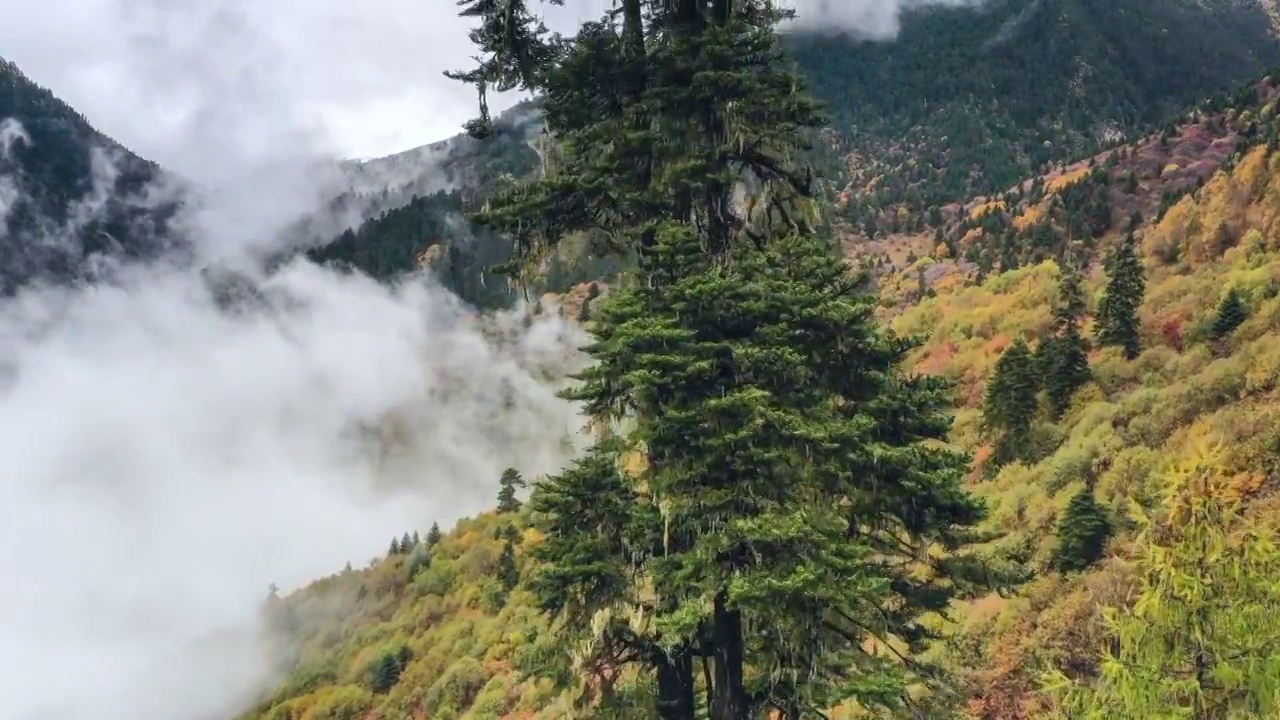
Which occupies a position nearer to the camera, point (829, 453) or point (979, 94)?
point (829, 453)

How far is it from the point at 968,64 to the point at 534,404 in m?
88.5

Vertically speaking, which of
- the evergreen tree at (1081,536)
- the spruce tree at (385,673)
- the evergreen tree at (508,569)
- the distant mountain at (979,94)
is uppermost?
the distant mountain at (979,94)

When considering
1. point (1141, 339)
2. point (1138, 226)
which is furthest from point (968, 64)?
point (1141, 339)

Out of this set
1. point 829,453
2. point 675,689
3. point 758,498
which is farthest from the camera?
point 675,689

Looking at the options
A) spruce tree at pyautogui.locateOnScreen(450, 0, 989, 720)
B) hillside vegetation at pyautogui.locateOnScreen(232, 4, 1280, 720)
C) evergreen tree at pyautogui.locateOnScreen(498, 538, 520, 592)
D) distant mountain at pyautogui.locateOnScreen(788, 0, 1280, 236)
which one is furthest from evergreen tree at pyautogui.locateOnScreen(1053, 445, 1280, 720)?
distant mountain at pyautogui.locateOnScreen(788, 0, 1280, 236)

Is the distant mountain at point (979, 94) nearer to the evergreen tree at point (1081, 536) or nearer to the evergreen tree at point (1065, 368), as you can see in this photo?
the evergreen tree at point (1065, 368)

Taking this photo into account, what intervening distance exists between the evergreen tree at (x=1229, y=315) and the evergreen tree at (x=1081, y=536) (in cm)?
814

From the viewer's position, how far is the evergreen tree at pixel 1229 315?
22.5 meters

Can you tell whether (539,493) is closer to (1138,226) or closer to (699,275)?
(699,275)

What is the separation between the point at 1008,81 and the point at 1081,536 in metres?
140

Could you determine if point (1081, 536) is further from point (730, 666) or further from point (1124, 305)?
point (730, 666)

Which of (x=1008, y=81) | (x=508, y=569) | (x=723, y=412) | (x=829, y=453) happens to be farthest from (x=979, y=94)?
(x=723, y=412)

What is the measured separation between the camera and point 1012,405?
25.2 metres

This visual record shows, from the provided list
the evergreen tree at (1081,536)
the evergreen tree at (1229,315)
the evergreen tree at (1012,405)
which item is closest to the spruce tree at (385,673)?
the evergreen tree at (1012,405)
